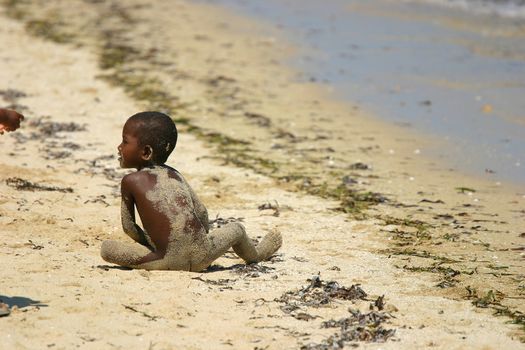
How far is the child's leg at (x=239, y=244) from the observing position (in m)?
6.23

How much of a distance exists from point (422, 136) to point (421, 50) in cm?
526

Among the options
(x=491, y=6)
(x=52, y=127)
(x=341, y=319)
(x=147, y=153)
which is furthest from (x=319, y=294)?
(x=491, y=6)

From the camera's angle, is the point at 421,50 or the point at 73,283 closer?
the point at 73,283

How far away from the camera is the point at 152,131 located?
6.08 m

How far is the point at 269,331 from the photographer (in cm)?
519

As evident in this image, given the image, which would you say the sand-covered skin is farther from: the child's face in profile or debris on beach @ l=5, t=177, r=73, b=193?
the child's face in profile

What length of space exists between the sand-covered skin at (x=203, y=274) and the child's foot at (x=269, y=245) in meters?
0.11

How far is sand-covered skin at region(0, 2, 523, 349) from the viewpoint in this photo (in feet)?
16.7

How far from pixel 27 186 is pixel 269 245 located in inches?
99.8

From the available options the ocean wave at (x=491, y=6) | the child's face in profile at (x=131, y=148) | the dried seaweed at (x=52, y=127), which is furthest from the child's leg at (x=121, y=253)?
the ocean wave at (x=491, y=6)

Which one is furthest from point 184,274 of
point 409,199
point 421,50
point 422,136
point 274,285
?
point 421,50

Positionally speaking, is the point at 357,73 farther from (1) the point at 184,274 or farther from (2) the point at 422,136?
(1) the point at 184,274

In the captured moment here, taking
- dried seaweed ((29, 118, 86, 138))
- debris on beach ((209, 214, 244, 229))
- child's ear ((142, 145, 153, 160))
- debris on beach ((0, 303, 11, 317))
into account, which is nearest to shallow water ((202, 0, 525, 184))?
debris on beach ((209, 214, 244, 229))

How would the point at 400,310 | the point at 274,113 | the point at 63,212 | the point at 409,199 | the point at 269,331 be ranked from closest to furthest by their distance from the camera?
the point at 269,331 → the point at 400,310 → the point at 63,212 → the point at 409,199 → the point at 274,113
